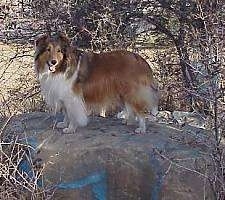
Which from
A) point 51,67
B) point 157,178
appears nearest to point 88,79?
point 51,67

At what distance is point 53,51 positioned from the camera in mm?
6375

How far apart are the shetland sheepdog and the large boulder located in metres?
0.41

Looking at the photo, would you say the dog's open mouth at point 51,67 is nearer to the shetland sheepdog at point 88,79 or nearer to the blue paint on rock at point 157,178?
the shetland sheepdog at point 88,79

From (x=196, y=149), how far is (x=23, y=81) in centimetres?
412

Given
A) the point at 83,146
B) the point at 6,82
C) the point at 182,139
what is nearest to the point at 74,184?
the point at 83,146

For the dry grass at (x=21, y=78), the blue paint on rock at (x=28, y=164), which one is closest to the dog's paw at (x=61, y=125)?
the blue paint on rock at (x=28, y=164)

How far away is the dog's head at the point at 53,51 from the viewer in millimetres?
6375

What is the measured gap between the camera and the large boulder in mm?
5668

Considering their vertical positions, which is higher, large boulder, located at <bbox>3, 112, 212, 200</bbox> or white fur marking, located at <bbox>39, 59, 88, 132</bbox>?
white fur marking, located at <bbox>39, 59, 88, 132</bbox>

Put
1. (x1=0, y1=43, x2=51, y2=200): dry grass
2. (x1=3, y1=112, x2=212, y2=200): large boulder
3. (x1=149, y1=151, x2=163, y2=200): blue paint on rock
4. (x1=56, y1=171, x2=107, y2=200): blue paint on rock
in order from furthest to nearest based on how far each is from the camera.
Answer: (x1=56, y1=171, x2=107, y2=200): blue paint on rock
(x1=149, y1=151, x2=163, y2=200): blue paint on rock
(x1=3, y1=112, x2=212, y2=200): large boulder
(x1=0, y1=43, x2=51, y2=200): dry grass

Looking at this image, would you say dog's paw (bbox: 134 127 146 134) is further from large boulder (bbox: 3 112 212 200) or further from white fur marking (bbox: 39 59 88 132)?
white fur marking (bbox: 39 59 88 132)

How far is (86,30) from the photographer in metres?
8.68

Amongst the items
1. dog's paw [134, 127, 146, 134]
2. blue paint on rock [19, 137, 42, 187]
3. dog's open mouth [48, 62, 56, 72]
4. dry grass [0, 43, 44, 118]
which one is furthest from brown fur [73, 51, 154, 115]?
dry grass [0, 43, 44, 118]

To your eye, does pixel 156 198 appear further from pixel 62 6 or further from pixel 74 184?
pixel 62 6
